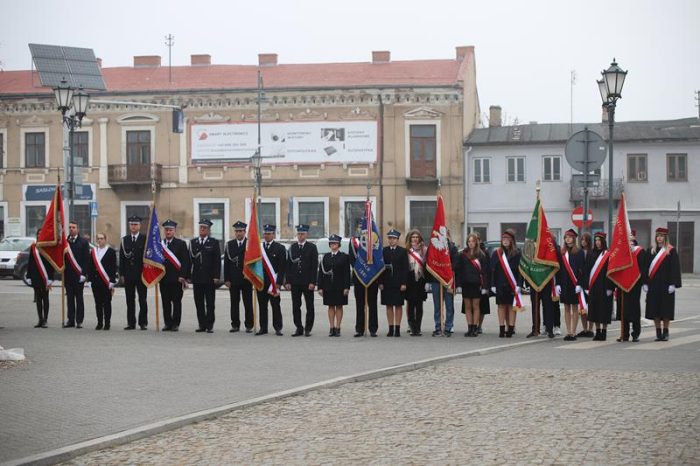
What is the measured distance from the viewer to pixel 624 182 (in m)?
51.5

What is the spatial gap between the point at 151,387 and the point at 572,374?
4889 millimetres

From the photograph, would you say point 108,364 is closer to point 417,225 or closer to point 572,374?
point 572,374

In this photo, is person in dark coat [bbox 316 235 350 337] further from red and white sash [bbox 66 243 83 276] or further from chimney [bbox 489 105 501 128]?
chimney [bbox 489 105 501 128]

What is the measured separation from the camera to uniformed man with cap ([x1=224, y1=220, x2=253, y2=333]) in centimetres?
2000

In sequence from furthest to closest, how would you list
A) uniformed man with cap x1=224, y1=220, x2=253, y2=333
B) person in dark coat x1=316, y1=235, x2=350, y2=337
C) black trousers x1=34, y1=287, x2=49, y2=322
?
black trousers x1=34, y1=287, x2=49, y2=322, uniformed man with cap x1=224, y1=220, x2=253, y2=333, person in dark coat x1=316, y1=235, x2=350, y2=337

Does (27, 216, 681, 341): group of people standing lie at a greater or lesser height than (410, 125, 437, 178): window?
lesser

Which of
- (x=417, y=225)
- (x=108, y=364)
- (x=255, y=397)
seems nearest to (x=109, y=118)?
(x=417, y=225)

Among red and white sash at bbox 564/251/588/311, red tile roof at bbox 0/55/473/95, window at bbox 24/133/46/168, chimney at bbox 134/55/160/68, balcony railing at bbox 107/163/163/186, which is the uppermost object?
chimney at bbox 134/55/160/68

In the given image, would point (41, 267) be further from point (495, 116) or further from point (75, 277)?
point (495, 116)

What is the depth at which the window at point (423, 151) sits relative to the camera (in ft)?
169

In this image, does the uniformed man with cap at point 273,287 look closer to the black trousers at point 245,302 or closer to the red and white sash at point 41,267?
the black trousers at point 245,302

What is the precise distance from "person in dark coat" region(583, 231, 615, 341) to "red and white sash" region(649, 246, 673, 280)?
721 mm

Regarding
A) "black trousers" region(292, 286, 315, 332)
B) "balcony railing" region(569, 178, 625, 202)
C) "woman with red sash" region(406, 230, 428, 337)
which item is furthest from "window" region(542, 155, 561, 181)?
"black trousers" region(292, 286, 315, 332)

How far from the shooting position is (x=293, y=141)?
5197 centimetres
